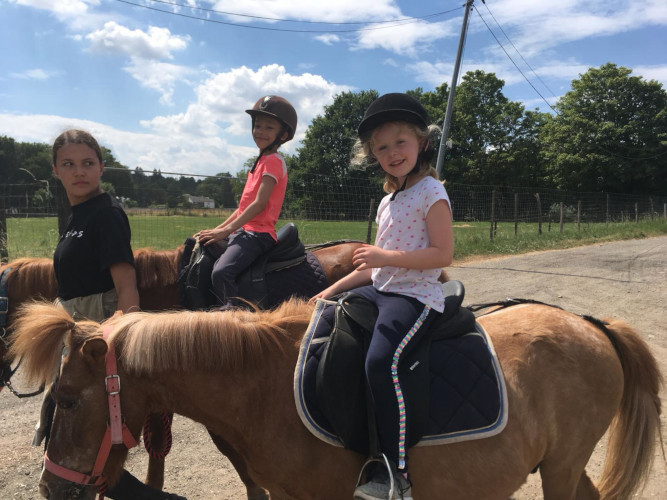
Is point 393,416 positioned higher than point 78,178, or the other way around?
point 78,178

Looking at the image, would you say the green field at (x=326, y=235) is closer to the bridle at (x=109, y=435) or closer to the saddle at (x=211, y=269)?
the saddle at (x=211, y=269)

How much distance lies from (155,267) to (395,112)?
6.96 ft

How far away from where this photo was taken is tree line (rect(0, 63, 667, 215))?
3816 centimetres

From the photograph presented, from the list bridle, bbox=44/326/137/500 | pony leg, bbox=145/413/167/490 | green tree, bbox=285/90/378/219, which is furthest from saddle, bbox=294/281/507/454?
green tree, bbox=285/90/378/219

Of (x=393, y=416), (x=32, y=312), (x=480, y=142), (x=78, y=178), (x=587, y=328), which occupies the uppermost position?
(x=480, y=142)

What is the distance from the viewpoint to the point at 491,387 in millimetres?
1896

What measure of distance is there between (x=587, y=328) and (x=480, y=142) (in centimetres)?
5027

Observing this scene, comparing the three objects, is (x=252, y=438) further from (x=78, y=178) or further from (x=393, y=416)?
(x=78, y=178)

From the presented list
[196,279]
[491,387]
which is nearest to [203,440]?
[196,279]

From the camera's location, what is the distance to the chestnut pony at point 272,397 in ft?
5.29

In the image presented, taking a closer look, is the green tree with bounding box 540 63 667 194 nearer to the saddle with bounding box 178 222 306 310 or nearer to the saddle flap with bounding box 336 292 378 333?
the saddle with bounding box 178 222 306 310

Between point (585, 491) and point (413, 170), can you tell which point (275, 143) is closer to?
point (413, 170)

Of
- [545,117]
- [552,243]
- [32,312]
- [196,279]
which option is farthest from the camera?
[545,117]

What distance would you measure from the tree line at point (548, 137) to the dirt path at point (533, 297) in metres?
17.3
